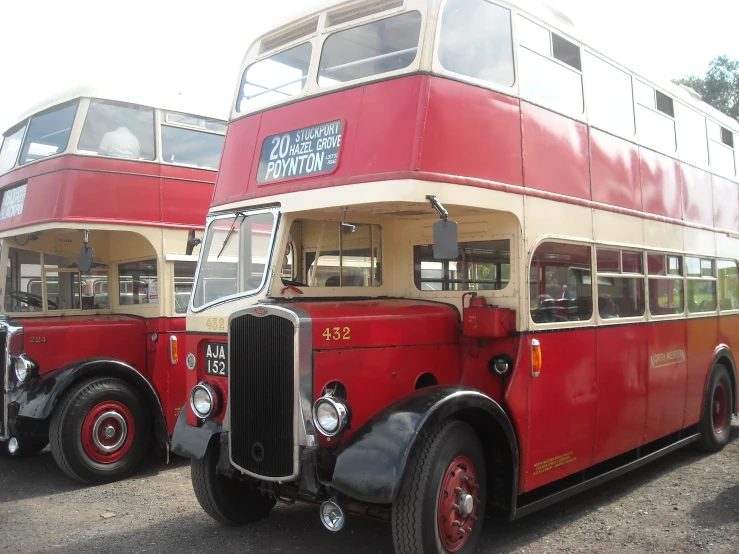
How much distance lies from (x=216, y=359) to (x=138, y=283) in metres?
3.33

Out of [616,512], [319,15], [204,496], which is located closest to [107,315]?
[204,496]

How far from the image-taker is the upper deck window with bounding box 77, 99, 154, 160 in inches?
305

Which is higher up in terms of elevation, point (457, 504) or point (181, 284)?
point (181, 284)

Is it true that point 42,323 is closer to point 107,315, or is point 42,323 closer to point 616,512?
point 107,315

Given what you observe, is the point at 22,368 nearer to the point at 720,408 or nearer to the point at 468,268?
the point at 468,268

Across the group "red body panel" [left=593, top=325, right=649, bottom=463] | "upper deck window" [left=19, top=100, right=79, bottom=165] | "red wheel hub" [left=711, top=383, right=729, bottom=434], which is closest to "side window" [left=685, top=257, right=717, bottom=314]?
"red wheel hub" [left=711, top=383, right=729, bottom=434]

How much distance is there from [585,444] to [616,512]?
651 millimetres

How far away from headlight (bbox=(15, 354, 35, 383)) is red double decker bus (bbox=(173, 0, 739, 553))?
2553mm

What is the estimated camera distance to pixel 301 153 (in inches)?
204

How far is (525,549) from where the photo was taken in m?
4.95

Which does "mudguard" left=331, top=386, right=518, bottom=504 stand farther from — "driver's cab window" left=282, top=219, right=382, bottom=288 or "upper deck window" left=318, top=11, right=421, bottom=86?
"upper deck window" left=318, top=11, right=421, bottom=86

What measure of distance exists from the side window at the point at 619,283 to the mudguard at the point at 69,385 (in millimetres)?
4572

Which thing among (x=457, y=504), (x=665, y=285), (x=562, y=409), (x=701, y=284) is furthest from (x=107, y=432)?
(x=701, y=284)

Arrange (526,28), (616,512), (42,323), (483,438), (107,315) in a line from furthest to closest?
(107,315), (42,323), (616,512), (526,28), (483,438)
